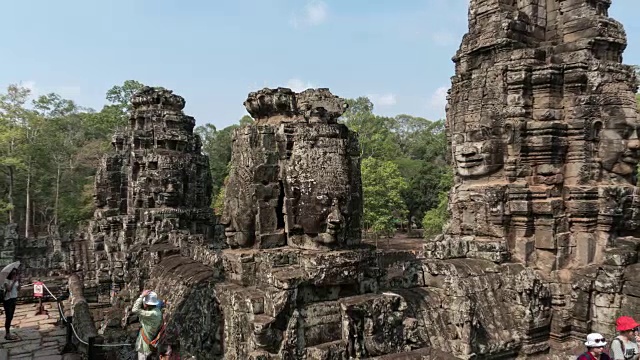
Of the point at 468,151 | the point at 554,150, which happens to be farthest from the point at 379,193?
the point at 554,150

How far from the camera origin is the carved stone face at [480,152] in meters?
7.43

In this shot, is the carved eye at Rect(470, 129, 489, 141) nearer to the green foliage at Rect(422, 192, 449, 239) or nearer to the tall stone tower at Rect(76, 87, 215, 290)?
the tall stone tower at Rect(76, 87, 215, 290)

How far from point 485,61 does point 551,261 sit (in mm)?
3402

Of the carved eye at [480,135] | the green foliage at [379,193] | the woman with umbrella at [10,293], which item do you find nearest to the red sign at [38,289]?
the woman with umbrella at [10,293]

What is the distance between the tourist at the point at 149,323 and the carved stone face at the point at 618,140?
685cm

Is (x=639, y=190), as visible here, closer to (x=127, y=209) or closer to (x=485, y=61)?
(x=485, y=61)

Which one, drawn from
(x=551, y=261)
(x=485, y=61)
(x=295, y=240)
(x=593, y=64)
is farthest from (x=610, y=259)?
(x=295, y=240)

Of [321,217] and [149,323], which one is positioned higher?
[321,217]

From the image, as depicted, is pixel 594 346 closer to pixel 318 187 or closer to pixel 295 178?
pixel 318 187

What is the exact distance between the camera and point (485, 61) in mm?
7699

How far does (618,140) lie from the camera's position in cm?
714

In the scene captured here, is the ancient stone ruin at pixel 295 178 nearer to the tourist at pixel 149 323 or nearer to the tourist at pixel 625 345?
the tourist at pixel 149 323

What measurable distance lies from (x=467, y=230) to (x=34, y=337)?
8.76m

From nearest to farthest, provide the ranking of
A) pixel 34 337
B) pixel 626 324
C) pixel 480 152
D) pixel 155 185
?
pixel 626 324
pixel 480 152
pixel 34 337
pixel 155 185
